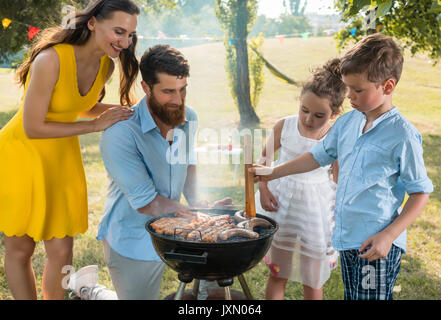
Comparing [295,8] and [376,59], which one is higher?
[295,8]

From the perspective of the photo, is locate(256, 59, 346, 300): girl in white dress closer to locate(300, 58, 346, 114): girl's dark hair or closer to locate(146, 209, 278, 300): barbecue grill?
locate(300, 58, 346, 114): girl's dark hair

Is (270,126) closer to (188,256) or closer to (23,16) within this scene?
(23,16)

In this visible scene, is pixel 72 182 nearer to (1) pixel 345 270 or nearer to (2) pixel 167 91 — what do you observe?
(2) pixel 167 91

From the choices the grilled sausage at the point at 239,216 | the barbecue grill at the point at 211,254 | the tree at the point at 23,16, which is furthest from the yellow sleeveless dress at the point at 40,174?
the tree at the point at 23,16

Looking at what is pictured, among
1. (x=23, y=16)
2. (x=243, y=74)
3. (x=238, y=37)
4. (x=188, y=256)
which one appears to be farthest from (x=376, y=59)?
(x=238, y=37)

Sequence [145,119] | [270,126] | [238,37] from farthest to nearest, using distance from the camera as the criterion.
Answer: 1. [238,37]
2. [270,126]
3. [145,119]

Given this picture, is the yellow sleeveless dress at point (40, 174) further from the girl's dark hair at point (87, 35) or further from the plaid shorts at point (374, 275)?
the plaid shorts at point (374, 275)

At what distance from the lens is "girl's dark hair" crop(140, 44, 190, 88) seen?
7.18ft

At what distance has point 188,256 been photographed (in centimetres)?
164

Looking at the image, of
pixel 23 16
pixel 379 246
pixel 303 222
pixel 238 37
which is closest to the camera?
pixel 379 246

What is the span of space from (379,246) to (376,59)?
76 centimetres

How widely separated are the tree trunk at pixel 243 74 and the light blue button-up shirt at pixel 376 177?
8.21 metres

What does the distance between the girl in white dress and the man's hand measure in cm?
59

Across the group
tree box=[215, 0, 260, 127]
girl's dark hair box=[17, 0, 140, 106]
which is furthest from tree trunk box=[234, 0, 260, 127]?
girl's dark hair box=[17, 0, 140, 106]
